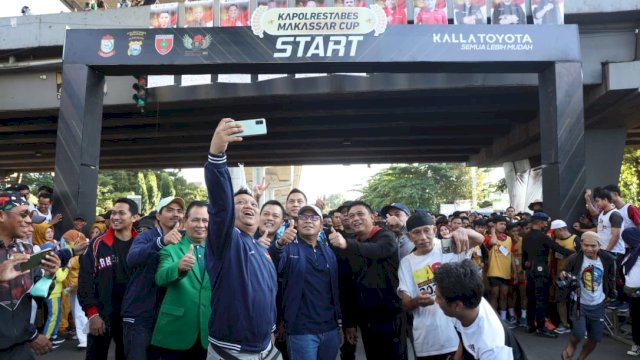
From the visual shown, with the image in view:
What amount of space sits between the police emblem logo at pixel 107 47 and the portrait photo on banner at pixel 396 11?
608 centimetres

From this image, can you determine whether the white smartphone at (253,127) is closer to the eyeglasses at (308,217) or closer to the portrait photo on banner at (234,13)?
the eyeglasses at (308,217)

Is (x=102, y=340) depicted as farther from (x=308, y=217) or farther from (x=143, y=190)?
(x=143, y=190)

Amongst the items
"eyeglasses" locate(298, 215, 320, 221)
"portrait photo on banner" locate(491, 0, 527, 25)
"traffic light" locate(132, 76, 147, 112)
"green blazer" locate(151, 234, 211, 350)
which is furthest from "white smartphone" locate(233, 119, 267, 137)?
"traffic light" locate(132, 76, 147, 112)

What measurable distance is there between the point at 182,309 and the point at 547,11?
10.1m

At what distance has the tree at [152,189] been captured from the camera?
41.3 m

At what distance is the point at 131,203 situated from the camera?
4449 mm

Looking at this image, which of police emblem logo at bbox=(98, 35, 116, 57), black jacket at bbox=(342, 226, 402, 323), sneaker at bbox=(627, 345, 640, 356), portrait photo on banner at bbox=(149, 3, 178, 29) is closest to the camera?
black jacket at bbox=(342, 226, 402, 323)

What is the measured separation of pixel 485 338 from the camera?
2.27 m

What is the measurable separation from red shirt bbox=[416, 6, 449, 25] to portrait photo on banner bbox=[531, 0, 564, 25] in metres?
1.96

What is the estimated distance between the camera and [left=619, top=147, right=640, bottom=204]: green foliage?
24047mm

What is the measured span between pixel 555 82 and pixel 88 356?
9.68 metres

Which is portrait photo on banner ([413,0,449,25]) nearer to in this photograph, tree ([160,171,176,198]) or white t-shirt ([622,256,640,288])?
white t-shirt ([622,256,640,288])

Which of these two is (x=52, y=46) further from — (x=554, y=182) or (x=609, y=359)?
(x=609, y=359)

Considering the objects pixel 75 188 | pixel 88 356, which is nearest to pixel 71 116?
pixel 75 188
